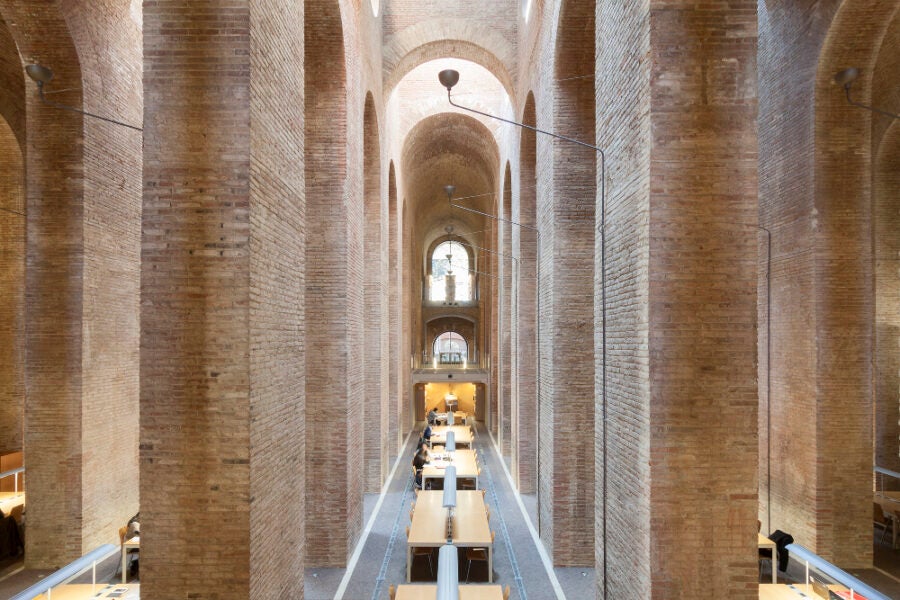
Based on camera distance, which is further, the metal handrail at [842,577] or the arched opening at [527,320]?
the arched opening at [527,320]

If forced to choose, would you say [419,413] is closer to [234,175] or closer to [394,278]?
[394,278]

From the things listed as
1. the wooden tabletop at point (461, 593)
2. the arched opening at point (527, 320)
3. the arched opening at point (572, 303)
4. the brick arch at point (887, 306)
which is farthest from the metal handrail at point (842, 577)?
the brick arch at point (887, 306)

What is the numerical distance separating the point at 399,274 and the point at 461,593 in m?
11.5

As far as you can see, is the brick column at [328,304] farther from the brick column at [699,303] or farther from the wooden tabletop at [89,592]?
the brick column at [699,303]

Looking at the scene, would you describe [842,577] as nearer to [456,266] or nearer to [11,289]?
[11,289]

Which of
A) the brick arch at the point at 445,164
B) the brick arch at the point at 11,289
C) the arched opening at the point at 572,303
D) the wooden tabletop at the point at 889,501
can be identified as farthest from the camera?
the brick arch at the point at 445,164

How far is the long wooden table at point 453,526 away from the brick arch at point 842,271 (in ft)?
15.5

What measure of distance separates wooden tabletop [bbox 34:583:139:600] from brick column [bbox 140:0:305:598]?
2297 mm

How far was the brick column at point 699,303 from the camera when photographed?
462 centimetres

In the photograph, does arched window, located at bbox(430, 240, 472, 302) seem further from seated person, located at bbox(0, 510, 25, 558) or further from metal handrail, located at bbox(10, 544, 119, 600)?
metal handrail, located at bbox(10, 544, 119, 600)

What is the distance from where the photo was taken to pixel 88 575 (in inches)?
342

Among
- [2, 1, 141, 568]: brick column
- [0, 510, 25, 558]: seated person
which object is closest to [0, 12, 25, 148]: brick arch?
[2, 1, 141, 568]: brick column

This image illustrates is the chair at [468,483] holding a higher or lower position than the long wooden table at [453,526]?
lower

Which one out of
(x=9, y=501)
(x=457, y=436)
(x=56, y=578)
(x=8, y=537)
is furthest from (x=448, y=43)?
(x=8, y=537)
